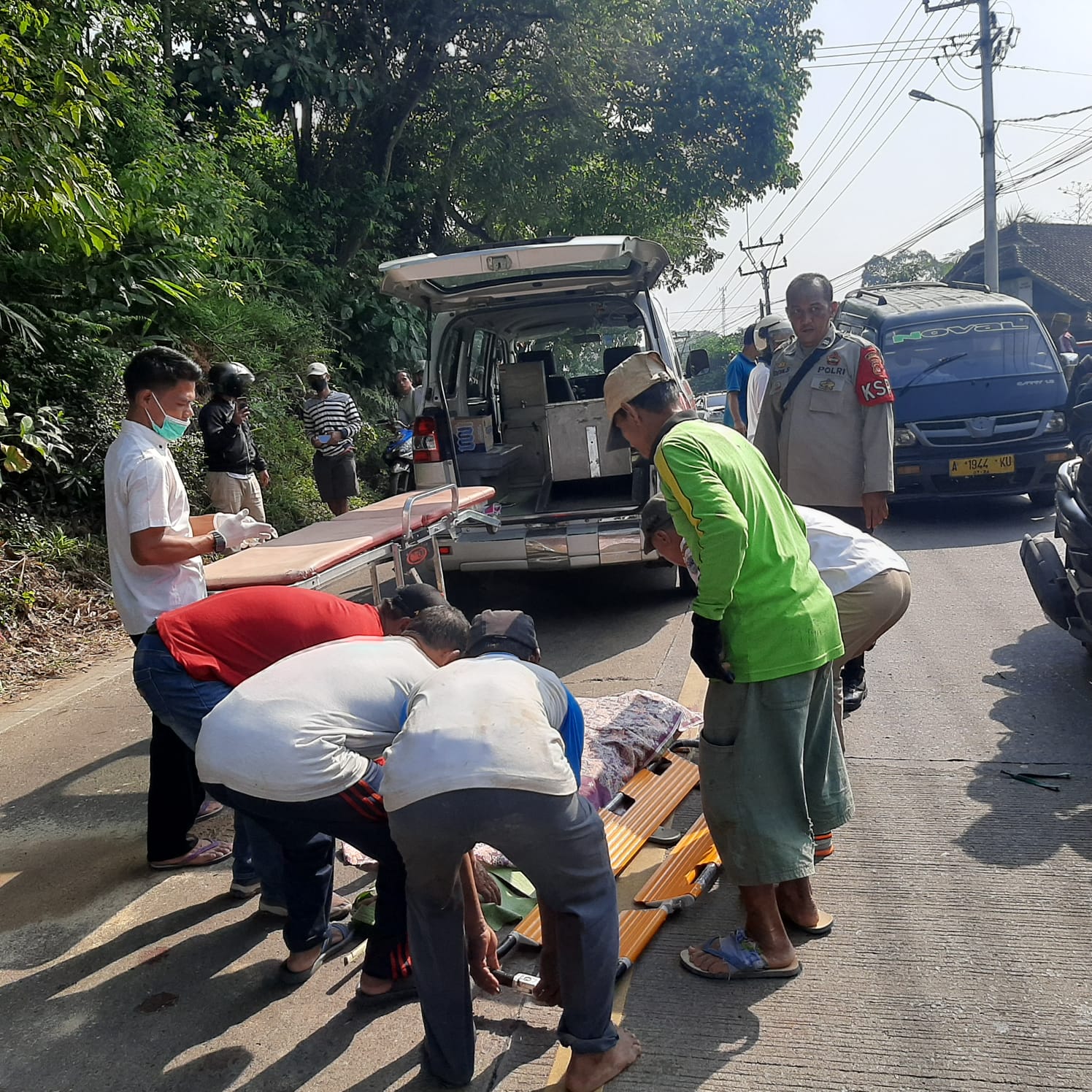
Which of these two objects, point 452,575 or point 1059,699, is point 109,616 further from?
point 1059,699

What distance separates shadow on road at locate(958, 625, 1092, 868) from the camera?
10.8 ft

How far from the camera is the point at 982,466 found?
8.49 metres

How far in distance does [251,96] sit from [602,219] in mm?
6734

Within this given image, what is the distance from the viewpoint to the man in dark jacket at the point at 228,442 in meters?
7.40

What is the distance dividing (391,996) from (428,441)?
4.40 metres


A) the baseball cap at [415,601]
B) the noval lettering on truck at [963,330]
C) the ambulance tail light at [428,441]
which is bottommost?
the baseball cap at [415,601]

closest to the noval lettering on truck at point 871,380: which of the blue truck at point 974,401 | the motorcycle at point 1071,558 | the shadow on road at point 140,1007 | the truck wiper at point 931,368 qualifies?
the motorcycle at point 1071,558

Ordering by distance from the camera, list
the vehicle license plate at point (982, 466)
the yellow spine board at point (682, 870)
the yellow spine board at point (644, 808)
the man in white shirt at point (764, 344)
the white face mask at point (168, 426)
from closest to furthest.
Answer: the yellow spine board at point (682, 870) < the yellow spine board at point (644, 808) < the white face mask at point (168, 426) < the man in white shirt at point (764, 344) < the vehicle license plate at point (982, 466)

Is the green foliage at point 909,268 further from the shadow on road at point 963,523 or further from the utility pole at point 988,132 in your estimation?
the shadow on road at point 963,523

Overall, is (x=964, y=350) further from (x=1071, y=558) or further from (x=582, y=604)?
(x=1071, y=558)

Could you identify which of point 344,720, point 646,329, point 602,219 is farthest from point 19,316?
point 602,219

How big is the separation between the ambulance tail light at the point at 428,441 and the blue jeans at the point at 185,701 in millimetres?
3601

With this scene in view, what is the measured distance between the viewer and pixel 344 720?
8.13 feet

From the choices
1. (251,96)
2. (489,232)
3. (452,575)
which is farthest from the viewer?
(489,232)
